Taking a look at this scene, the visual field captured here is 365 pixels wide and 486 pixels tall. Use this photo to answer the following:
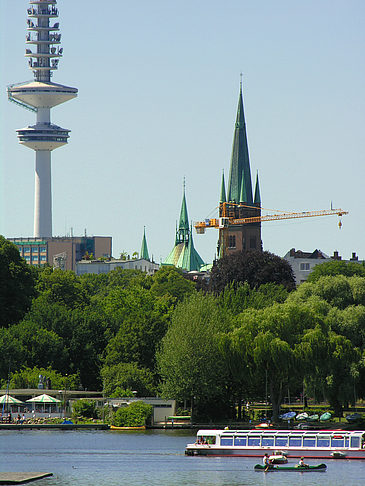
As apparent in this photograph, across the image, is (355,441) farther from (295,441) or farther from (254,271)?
(254,271)

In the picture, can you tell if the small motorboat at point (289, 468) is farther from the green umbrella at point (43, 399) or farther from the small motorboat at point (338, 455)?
the green umbrella at point (43, 399)

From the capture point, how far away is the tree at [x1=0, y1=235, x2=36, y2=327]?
137m

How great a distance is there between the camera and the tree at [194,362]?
104 metres

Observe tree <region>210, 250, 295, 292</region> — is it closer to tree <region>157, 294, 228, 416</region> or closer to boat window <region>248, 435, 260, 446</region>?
tree <region>157, 294, 228, 416</region>

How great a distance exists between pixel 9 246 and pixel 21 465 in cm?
6928

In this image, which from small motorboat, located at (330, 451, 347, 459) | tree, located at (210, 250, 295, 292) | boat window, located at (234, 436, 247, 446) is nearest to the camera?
small motorboat, located at (330, 451, 347, 459)

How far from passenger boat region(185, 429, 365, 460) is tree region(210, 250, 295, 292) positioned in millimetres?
66807

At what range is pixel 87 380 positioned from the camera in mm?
121625

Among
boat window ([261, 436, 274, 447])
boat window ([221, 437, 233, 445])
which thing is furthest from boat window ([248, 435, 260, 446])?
boat window ([221, 437, 233, 445])

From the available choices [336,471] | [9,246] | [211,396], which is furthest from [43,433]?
[9,246]

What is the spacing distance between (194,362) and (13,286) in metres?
40.8

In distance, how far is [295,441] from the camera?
84.7 meters

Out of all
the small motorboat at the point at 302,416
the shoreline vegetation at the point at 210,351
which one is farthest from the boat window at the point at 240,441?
the small motorboat at the point at 302,416

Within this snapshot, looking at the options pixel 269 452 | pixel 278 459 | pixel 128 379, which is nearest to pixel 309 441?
pixel 269 452
